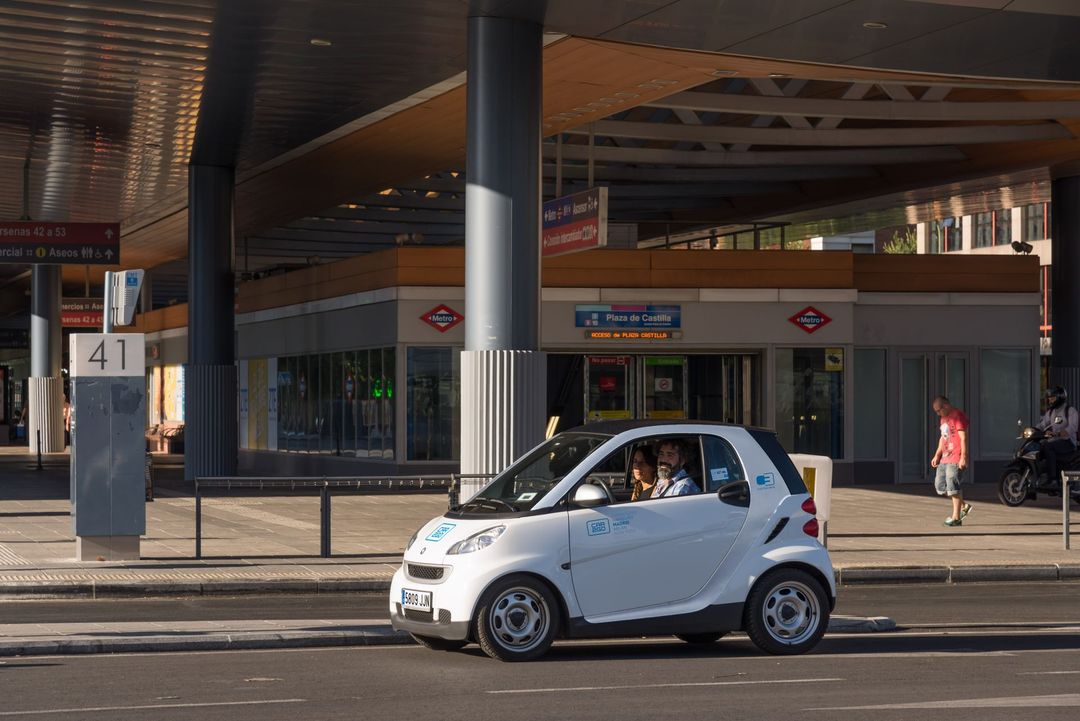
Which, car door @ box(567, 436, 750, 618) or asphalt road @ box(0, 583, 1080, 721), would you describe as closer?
asphalt road @ box(0, 583, 1080, 721)

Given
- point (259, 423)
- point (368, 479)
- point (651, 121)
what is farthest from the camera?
point (259, 423)

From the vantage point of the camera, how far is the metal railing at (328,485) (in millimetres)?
17016

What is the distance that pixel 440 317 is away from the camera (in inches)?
1140

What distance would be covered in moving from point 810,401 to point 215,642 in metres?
19.8

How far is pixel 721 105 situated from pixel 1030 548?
11.1m

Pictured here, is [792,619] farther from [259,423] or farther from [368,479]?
[259,423]

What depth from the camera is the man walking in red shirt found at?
816 inches

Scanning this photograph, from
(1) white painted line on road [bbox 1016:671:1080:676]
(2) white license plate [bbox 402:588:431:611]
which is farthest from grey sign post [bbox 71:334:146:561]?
(1) white painted line on road [bbox 1016:671:1080:676]

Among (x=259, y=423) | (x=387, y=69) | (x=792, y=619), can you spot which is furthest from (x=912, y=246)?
(x=792, y=619)

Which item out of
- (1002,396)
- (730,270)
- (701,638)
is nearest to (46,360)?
(730,270)

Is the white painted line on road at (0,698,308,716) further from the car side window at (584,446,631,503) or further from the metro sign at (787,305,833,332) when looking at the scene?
the metro sign at (787,305,833,332)

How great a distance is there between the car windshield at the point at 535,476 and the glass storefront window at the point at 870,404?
19.6 metres

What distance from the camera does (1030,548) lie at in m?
18.5

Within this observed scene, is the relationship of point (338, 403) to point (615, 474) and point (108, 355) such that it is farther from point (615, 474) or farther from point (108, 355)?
point (615, 474)
